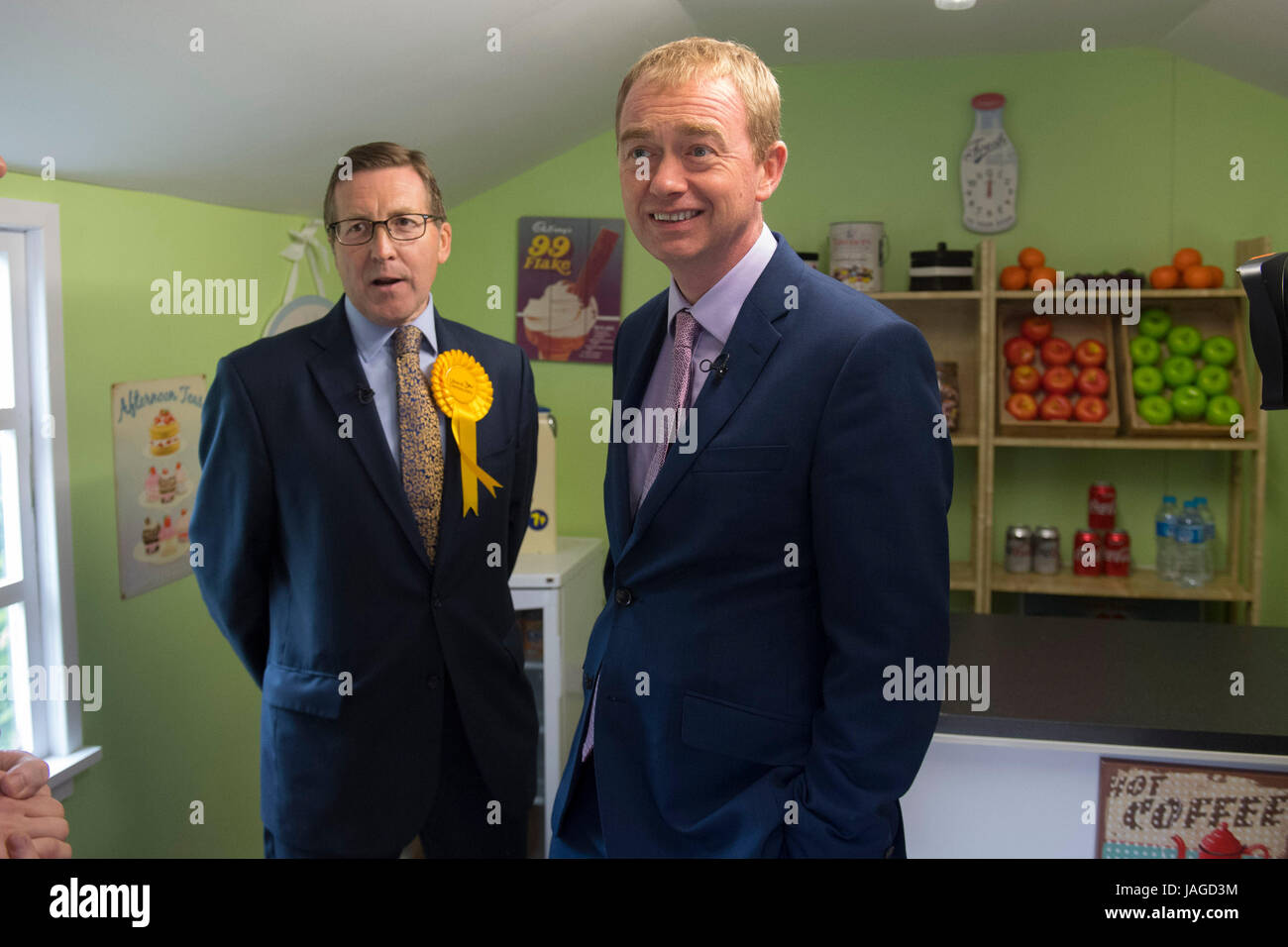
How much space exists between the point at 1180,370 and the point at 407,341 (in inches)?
97.7

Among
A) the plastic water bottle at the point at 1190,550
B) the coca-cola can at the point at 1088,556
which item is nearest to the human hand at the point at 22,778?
the coca-cola can at the point at 1088,556

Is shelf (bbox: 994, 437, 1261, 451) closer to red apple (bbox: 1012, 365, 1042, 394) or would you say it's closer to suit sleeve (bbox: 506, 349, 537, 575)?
red apple (bbox: 1012, 365, 1042, 394)

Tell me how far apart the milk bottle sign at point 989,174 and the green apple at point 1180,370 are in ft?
2.10

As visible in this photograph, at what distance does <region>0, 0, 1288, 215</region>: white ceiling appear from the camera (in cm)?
160

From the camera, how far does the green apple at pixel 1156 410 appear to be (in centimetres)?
310

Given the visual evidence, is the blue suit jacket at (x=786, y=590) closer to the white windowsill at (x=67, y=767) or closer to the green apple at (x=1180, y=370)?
the white windowsill at (x=67, y=767)

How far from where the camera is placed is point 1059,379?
321 centimetres

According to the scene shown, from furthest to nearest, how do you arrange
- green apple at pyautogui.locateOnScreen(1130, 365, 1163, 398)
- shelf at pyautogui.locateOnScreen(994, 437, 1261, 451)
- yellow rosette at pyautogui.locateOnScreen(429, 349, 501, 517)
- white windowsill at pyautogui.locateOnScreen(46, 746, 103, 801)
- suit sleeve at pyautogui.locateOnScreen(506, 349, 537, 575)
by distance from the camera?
green apple at pyautogui.locateOnScreen(1130, 365, 1163, 398) → shelf at pyautogui.locateOnScreen(994, 437, 1261, 451) → white windowsill at pyautogui.locateOnScreen(46, 746, 103, 801) → suit sleeve at pyautogui.locateOnScreen(506, 349, 537, 575) → yellow rosette at pyautogui.locateOnScreen(429, 349, 501, 517)

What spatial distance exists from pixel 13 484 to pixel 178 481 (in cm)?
39

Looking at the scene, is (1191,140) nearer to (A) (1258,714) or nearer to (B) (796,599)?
(A) (1258,714)

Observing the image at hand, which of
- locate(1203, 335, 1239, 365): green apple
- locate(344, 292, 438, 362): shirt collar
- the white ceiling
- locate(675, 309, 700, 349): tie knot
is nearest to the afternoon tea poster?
the white ceiling

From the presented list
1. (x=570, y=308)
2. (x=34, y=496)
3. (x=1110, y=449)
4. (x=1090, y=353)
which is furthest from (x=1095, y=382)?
(x=34, y=496)

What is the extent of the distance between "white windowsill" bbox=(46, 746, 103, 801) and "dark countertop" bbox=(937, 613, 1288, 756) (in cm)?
143

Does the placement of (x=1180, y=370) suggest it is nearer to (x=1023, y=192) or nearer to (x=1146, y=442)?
(x=1146, y=442)
